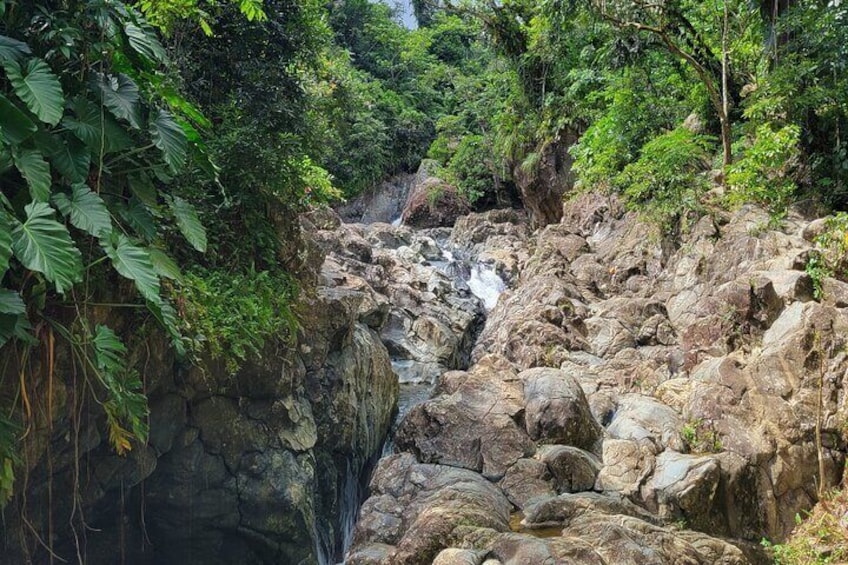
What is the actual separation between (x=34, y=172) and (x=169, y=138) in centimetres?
107

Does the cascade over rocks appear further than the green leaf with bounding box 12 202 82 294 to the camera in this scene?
Yes

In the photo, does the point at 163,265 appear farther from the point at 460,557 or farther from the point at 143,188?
the point at 460,557

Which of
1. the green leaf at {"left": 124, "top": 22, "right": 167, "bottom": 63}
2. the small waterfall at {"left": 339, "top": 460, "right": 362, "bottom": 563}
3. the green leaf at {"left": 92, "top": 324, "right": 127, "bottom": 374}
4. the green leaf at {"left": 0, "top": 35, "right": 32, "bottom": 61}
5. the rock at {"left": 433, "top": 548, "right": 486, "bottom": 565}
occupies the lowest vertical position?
the small waterfall at {"left": 339, "top": 460, "right": 362, "bottom": 563}

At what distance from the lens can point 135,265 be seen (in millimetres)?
4387

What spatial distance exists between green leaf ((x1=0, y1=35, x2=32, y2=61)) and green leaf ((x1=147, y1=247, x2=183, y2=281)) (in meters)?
1.60

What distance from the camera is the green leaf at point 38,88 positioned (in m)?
3.98

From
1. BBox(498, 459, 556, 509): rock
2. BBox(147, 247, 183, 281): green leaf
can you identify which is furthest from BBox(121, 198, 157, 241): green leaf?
BBox(498, 459, 556, 509): rock

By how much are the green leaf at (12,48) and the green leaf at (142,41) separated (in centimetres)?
73

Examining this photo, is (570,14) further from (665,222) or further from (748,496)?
(748,496)

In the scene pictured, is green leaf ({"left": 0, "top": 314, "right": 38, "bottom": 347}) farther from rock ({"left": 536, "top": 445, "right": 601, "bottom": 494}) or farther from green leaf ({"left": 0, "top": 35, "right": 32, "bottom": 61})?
rock ({"left": 536, "top": 445, "right": 601, "bottom": 494})

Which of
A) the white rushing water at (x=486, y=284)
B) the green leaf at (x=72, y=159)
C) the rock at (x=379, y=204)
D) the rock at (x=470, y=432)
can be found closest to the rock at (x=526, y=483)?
the rock at (x=470, y=432)

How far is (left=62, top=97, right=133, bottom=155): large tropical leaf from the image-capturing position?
14.6 feet

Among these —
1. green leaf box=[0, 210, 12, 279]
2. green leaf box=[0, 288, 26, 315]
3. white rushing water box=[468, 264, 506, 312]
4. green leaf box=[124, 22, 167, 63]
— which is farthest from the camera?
white rushing water box=[468, 264, 506, 312]

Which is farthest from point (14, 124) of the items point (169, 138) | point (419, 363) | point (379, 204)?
point (379, 204)
